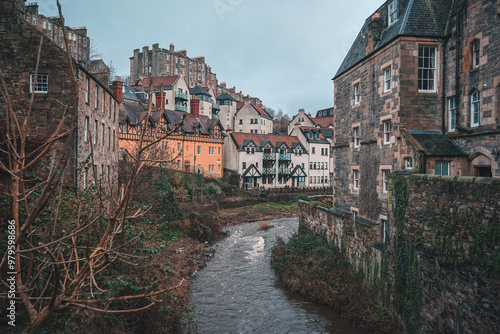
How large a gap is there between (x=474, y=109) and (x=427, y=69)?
2831 mm


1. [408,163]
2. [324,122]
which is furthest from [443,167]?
[324,122]

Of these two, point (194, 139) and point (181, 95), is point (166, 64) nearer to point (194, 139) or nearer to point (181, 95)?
point (181, 95)

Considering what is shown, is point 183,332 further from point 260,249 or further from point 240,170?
point 240,170

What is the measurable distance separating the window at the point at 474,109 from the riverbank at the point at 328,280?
8.67 meters

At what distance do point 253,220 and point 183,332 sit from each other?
2779 cm

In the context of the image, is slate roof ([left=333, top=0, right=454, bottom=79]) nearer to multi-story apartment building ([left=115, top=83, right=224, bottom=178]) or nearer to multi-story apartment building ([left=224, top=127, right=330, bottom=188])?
multi-story apartment building ([left=115, top=83, right=224, bottom=178])

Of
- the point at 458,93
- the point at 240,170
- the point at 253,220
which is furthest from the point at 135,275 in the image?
the point at 240,170

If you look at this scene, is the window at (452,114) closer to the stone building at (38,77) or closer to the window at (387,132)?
the window at (387,132)

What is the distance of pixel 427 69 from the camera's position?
16.2 m

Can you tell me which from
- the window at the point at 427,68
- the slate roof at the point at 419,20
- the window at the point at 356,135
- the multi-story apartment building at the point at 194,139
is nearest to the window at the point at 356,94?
the window at the point at 356,135

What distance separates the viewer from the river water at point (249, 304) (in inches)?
582

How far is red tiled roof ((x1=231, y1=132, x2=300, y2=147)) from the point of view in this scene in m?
57.8

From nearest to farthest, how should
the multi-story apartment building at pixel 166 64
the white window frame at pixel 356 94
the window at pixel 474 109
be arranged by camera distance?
the window at pixel 474 109
the white window frame at pixel 356 94
the multi-story apartment building at pixel 166 64

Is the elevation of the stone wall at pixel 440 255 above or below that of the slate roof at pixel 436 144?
below
